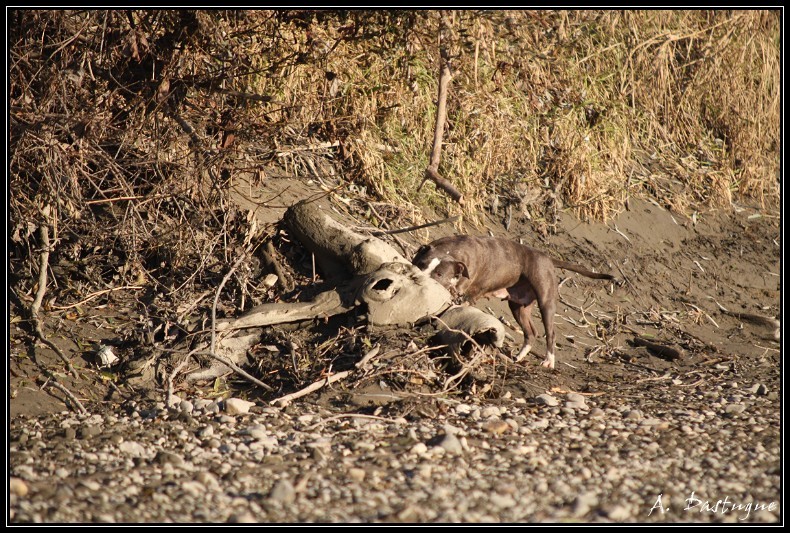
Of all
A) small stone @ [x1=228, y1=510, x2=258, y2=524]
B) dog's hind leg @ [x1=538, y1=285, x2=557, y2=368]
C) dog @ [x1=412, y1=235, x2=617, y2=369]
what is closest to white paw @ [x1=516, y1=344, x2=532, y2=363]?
dog @ [x1=412, y1=235, x2=617, y2=369]

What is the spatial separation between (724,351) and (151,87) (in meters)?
5.67

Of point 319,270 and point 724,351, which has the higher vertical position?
point 319,270

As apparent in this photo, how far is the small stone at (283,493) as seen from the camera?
3.88m

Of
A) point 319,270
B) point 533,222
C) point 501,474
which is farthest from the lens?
point 533,222

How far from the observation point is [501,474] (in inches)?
169

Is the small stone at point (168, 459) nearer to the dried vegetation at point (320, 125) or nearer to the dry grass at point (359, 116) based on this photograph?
the dried vegetation at point (320, 125)

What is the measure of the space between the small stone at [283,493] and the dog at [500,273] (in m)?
3.14

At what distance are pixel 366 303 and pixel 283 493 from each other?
241 cm

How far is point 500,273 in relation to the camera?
7.39 meters

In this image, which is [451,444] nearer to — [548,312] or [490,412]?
[490,412]

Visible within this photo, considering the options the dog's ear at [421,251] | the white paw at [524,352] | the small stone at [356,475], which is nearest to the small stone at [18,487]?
the small stone at [356,475]
